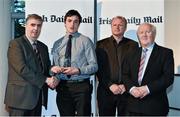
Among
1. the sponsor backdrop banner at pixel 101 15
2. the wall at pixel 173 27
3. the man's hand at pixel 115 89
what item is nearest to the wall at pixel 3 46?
the sponsor backdrop banner at pixel 101 15

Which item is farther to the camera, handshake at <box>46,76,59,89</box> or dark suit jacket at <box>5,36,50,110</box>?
handshake at <box>46,76,59,89</box>

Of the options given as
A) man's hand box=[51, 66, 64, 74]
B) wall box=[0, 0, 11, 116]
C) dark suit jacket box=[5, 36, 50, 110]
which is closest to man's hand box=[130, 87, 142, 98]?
man's hand box=[51, 66, 64, 74]

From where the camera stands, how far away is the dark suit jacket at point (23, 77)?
3.11 meters

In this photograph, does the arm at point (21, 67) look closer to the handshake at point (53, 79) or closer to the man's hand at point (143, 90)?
the handshake at point (53, 79)

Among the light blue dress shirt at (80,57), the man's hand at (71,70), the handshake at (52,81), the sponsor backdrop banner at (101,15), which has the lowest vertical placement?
the handshake at (52,81)

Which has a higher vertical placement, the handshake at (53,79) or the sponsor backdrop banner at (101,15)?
the sponsor backdrop banner at (101,15)

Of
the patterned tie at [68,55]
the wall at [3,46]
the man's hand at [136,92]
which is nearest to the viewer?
the man's hand at [136,92]

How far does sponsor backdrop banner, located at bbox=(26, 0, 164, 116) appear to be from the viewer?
4309 mm

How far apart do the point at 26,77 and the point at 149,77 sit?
1.21 m

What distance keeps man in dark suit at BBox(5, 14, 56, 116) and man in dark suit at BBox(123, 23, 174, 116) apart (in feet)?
2.74

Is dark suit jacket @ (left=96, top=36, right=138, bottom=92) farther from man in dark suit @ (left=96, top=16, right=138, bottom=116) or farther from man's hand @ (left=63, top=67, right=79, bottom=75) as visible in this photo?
man's hand @ (left=63, top=67, right=79, bottom=75)

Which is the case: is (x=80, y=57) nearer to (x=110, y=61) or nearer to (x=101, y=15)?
(x=110, y=61)

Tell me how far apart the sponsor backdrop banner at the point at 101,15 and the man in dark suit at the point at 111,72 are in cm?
70

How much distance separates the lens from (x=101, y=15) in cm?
443
